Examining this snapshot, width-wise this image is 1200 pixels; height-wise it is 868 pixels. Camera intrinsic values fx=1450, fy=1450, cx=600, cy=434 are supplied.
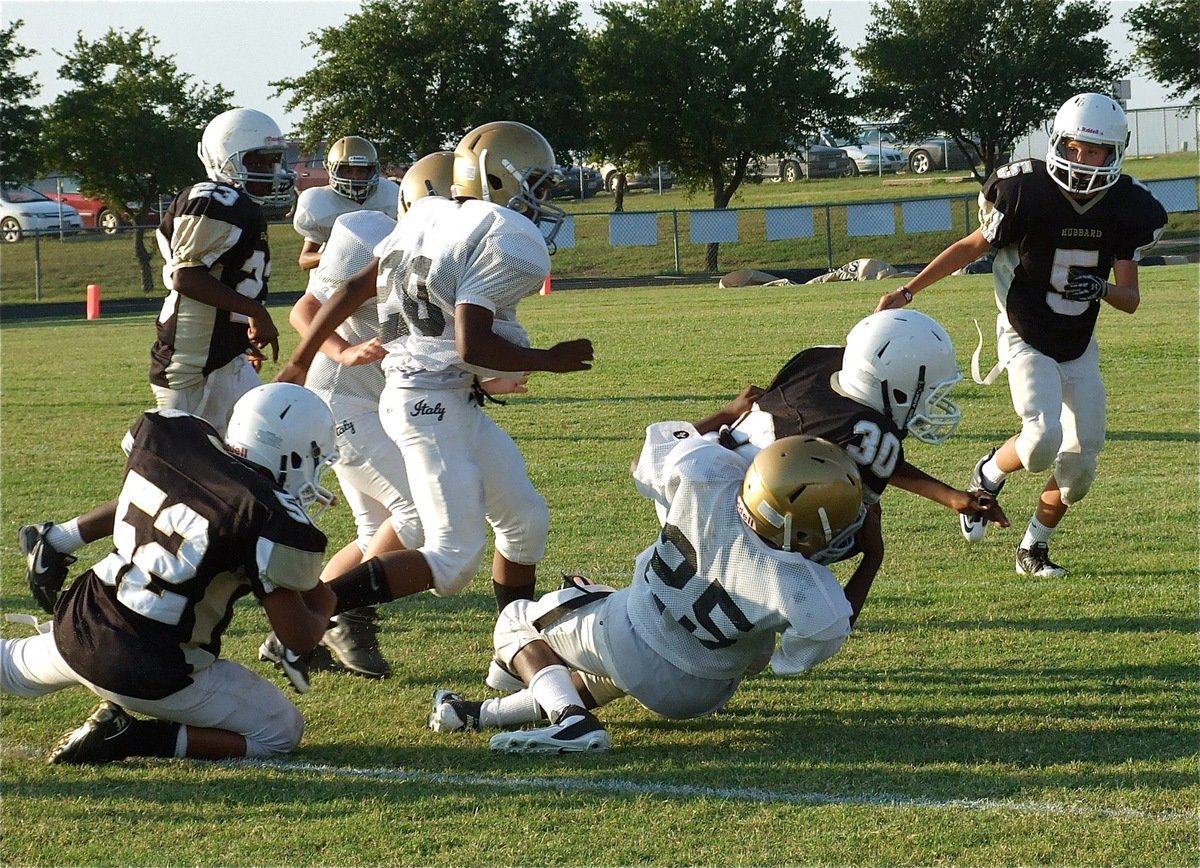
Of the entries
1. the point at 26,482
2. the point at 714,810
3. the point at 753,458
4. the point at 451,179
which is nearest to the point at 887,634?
the point at 753,458

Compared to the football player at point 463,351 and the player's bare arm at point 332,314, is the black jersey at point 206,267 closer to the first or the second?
the player's bare arm at point 332,314

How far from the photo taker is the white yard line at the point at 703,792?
3.48m

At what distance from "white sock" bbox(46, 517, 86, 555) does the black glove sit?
4.01 m

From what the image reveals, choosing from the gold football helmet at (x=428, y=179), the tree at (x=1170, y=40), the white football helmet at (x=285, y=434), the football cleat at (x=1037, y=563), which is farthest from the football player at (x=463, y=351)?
the tree at (x=1170, y=40)

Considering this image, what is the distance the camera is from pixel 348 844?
337 cm

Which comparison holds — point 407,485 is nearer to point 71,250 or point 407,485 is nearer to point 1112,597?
point 1112,597

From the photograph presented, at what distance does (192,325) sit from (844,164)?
36.3m

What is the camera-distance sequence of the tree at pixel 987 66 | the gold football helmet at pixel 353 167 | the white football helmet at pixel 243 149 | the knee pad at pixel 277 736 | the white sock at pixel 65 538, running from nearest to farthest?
the knee pad at pixel 277 736 → the white sock at pixel 65 538 → the white football helmet at pixel 243 149 → the gold football helmet at pixel 353 167 → the tree at pixel 987 66

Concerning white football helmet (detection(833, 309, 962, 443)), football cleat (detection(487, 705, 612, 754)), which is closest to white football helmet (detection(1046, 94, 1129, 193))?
white football helmet (detection(833, 309, 962, 443))

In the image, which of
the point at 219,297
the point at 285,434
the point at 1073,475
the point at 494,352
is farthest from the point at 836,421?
the point at 219,297

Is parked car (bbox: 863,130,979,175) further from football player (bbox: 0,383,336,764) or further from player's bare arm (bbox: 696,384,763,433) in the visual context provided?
football player (bbox: 0,383,336,764)

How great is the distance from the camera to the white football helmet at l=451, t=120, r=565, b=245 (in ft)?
14.8

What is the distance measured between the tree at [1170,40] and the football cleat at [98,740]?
3485 cm

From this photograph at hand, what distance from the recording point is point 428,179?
5031mm
